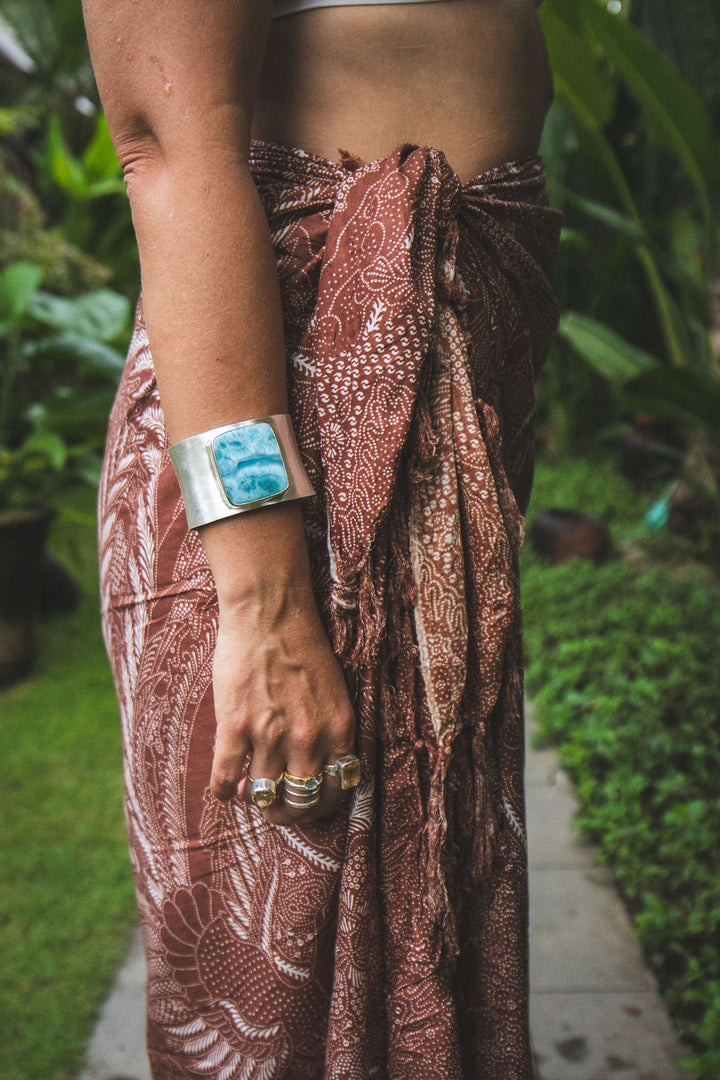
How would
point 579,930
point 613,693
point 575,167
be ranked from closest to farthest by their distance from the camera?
1. point 579,930
2. point 613,693
3. point 575,167

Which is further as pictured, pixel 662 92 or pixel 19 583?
pixel 19 583

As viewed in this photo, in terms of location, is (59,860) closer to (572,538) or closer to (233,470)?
(233,470)

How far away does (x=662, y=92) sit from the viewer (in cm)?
263

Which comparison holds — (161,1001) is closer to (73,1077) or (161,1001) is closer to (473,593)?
(473,593)

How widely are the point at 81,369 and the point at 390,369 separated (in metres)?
3.04

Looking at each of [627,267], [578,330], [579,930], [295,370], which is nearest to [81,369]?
[578,330]

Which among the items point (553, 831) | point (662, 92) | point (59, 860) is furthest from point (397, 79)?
point (662, 92)

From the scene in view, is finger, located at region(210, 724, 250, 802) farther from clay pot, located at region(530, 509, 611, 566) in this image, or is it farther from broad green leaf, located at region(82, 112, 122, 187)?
broad green leaf, located at region(82, 112, 122, 187)

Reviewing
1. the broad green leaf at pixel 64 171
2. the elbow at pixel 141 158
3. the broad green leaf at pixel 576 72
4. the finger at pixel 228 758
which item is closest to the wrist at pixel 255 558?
the finger at pixel 228 758

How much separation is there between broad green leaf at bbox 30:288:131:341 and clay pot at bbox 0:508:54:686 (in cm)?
68

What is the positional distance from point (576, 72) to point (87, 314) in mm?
1892

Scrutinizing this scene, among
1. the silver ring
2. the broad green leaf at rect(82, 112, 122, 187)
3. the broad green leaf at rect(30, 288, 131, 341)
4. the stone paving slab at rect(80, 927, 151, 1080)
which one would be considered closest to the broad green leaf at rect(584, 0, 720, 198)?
the broad green leaf at rect(30, 288, 131, 341)

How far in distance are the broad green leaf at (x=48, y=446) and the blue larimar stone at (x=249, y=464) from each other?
2.48 metres

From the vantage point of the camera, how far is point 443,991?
835 mm
